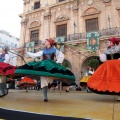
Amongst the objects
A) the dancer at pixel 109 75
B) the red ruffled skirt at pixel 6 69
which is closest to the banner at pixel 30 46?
the red ruffled skirt at pixel 6 69

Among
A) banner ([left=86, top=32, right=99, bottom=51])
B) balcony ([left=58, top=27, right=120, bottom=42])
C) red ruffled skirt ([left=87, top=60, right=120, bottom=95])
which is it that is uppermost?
balcony ([left=58, top=27, right=120, bottom=42])

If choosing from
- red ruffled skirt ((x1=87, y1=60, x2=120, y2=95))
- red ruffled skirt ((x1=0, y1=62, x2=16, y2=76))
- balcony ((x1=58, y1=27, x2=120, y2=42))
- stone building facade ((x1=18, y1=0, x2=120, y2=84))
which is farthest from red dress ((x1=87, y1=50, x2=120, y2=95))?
balcony ((x1=58, y1=27, x2=120, y2=42))

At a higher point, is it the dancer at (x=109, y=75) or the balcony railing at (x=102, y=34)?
the balcony railing at (x=102, y=34)

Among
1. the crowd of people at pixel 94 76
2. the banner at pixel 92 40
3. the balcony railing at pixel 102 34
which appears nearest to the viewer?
the crowd of people at pixel 94 76

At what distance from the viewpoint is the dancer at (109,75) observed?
384 cm

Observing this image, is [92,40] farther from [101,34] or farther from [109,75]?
[109,75]

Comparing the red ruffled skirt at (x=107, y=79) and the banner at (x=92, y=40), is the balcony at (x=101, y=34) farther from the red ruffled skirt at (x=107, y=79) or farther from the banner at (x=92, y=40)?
the red ruffled skirt at (x=107, y=79)

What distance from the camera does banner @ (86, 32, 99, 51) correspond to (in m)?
15.1

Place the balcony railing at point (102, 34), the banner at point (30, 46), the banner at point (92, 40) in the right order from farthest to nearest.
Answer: the banner at point (30, 46) < the banner at point (92, 40) < the balcony railing at point (102, 34)

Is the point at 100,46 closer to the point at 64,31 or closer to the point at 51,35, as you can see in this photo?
the point at 64,31

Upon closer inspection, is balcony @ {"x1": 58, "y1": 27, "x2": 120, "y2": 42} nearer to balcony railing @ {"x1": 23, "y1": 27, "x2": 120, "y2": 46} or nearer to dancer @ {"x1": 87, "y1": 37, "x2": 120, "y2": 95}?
balcony railing @ {"x1": 23, "y1": 27, "x2": 120, "y2": 46}

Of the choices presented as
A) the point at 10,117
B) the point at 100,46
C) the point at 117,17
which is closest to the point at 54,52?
the point at 10,117

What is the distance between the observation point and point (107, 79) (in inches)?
156

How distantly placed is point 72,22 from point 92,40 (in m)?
3.45
